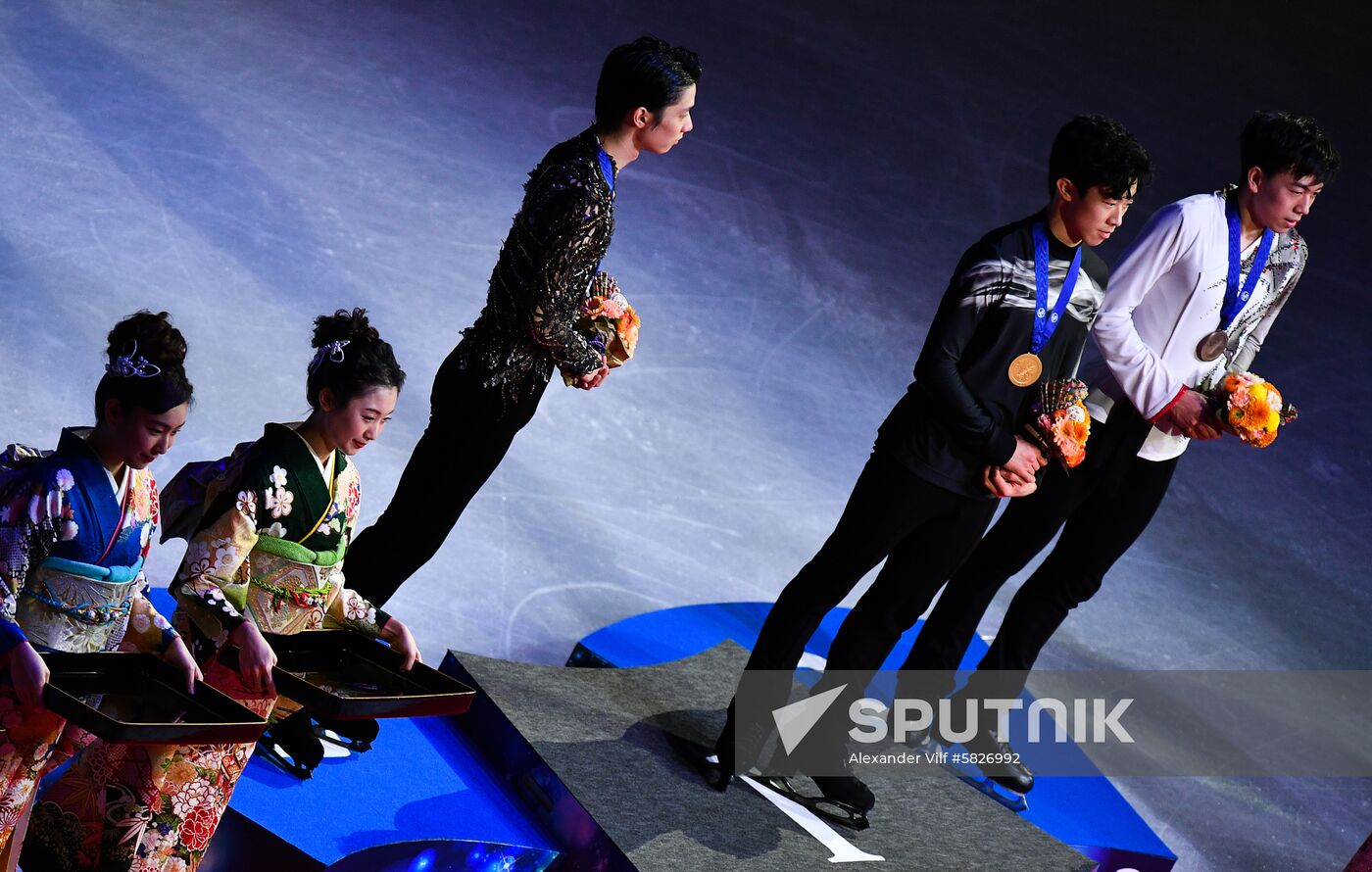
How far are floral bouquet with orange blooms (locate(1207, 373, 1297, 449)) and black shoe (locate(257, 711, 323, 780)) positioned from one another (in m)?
2.42

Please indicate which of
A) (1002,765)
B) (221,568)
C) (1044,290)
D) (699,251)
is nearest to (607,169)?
(1044,290)

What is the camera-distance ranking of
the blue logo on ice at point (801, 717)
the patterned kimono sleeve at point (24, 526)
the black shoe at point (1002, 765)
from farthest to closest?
1. the black shoe at point (1002, 765)
2. the blue logo on ice at point (801, 717)
3. the patterned kimono sleeve at point (24, 526)

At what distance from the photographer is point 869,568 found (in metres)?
3.53

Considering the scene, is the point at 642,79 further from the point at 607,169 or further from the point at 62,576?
the point at 62,576

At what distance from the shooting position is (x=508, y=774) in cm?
340

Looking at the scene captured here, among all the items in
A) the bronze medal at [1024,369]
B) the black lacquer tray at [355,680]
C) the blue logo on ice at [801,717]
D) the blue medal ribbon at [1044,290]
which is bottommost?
the blue logo on ice at [801,717]

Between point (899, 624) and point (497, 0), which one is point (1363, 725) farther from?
point (497, 0)

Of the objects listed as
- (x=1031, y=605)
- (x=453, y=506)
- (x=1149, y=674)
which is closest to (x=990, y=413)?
(x=1031, y=605)

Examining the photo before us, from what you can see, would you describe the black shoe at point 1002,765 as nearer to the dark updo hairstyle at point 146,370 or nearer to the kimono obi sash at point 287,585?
the kimono obi sash at point 287,585

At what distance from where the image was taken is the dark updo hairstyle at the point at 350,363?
8.64 feet

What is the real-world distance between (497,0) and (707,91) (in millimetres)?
1283

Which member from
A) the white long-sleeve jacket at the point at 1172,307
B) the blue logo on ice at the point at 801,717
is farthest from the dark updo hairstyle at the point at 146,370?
the white long-sleeve jacket at the point at 1172,307

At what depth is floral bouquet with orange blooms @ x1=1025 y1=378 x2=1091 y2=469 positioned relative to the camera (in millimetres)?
3467

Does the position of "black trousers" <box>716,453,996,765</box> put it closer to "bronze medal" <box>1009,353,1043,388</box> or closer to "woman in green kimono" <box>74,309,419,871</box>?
"bronze medal" <box>1009,353,1043,388</box>
